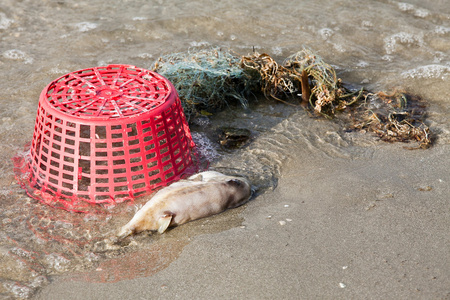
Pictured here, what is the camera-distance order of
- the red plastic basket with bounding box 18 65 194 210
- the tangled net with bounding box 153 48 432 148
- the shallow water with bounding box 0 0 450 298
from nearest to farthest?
the shallow water with bounding box 0 0 450 298
the red plastic basket with bounding box 18 65 194 210
the tangled net with bounding box 153 48 432 148

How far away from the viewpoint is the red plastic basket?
3734 mm

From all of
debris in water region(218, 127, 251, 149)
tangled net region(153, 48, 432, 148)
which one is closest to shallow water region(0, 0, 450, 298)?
debris in water region(218, 127, 251, 149)

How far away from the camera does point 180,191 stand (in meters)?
3.67

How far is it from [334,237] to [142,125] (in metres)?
1.76

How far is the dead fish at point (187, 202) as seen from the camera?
3.55 m

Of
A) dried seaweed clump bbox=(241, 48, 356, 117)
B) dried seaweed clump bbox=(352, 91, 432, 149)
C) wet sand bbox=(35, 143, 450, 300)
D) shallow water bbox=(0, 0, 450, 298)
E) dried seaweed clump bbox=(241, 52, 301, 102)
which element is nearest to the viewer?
wet sand bbox=(35, 143, 450, 300)

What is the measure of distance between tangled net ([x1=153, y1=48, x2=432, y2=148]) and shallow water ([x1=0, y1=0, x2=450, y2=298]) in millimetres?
193

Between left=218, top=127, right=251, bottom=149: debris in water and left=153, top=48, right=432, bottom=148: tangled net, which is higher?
left=153, top=48, right=432, bottom=148: tangled net

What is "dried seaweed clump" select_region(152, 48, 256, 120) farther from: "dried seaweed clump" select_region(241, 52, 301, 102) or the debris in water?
the debris in water

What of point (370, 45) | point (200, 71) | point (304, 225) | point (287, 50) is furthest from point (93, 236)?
point (370, 45)

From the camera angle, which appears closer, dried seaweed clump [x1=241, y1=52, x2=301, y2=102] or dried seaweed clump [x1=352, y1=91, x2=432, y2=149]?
dried seaweed clump [x1=352, y1=91, x2=432, y2=149]

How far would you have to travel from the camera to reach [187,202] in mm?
3645

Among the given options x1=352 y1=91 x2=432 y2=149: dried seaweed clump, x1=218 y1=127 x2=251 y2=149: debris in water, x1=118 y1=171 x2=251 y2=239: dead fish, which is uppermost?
x1=352 y1=91 x2=432 y2=149: dried seaweed clump

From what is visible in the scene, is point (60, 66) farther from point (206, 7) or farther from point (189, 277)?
point (189, 277)
